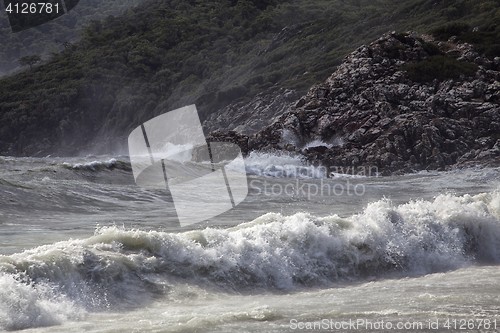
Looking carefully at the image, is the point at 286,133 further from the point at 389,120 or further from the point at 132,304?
the point at 132,304

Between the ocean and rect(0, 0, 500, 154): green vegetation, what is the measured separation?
30528 mm

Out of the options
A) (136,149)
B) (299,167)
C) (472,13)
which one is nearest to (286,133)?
(299,167)

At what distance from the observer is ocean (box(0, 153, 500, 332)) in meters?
3.70

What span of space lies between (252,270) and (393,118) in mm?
16142

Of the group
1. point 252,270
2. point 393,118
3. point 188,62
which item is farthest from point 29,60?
point 252,270

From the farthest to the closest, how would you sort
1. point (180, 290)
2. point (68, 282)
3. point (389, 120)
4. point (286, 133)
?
point (286, 133) → point (389, 120) → point (180, 290) → point (68, 282)

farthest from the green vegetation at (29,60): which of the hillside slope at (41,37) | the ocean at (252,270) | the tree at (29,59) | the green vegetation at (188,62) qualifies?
the ocean at (252,270)

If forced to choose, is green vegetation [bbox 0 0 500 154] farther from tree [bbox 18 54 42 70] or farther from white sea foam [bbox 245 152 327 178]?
white sea foam [bbox 245 152 327 178]

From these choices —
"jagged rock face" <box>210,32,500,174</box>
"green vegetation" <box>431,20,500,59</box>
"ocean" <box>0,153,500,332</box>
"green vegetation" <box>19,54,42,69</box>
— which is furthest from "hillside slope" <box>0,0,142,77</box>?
"ocean" <box>0,153,500,332</box>

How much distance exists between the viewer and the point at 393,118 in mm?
19281

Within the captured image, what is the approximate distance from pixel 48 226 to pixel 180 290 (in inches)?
146

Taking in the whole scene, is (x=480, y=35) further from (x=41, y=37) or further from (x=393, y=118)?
(x=41, y=37)

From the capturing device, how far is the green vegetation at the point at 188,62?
43.5 meters

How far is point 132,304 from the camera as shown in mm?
4113
